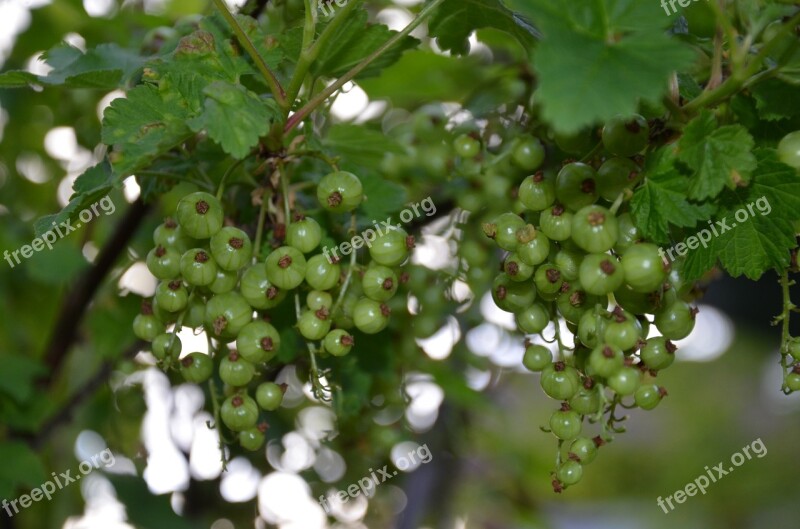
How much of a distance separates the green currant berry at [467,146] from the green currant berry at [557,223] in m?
0.29

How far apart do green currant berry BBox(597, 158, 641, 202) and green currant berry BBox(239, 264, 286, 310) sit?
0.92 feet

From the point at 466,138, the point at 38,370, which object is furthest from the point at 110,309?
the point at 466,138

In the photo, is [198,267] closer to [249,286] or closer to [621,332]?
[249,286]

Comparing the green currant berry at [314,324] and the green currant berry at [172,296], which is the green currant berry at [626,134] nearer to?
the green currant berry at [314,324]

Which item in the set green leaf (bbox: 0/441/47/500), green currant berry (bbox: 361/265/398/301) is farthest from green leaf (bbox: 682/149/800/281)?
green leaf (bbox: 0/441/47/500)

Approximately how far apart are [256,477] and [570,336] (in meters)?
0.77

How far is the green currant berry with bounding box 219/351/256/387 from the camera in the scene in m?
0.67

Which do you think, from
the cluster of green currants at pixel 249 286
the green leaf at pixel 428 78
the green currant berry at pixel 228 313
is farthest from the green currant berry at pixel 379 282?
the green leaf at pixel 428 78

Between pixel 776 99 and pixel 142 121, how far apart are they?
49 cm

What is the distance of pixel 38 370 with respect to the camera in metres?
1.11

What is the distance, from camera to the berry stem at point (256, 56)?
1.96 feet

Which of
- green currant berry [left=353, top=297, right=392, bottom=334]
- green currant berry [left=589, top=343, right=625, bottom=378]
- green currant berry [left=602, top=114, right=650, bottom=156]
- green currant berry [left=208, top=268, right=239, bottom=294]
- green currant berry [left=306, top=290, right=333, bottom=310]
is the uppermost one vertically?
green currant berry [left=208, top=268, right=239, bottom=294]

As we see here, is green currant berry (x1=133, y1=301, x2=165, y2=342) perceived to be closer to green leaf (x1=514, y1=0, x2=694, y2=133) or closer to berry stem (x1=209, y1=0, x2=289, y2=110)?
berry stem (x1=209, y1=0, x2=289, y2=110)

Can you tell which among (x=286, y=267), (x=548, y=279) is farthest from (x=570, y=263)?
(x=286, y=267)
